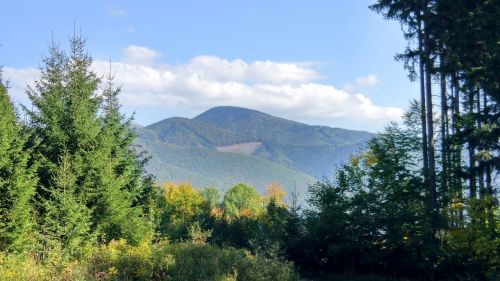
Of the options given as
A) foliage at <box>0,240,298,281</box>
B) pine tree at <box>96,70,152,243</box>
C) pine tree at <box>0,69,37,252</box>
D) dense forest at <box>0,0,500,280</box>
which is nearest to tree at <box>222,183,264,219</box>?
pine tree at <box>96,70,152,243</box>

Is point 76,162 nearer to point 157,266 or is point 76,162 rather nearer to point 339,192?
point 157,266

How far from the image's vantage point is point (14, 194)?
1391 centimetres

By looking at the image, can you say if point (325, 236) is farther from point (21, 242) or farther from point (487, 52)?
point (21, 242)

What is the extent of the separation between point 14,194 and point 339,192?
12.0 metres

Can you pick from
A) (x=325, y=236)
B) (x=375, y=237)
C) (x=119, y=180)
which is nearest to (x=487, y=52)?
(x=375, y=237)

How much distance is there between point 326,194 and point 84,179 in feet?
31.1

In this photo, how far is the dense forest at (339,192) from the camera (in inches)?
Answer: 524

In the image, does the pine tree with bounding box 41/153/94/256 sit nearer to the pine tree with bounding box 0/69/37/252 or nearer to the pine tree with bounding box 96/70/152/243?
the pine tree with bounding box 0/69/37/252

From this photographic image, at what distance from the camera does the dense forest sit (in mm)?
13298

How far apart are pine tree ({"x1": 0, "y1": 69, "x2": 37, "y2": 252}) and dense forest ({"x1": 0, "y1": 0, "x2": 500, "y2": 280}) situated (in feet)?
0.14

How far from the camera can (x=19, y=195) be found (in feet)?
45.7

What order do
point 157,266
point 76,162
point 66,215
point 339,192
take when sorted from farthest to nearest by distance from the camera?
point 339,192
point 76,162
point 66,215
point 157,266

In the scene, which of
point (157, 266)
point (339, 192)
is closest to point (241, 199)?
point (339, 192)

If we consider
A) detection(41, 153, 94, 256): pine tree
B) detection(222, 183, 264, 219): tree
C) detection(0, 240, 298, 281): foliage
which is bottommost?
detection(222, 183, 264, 219): tree
